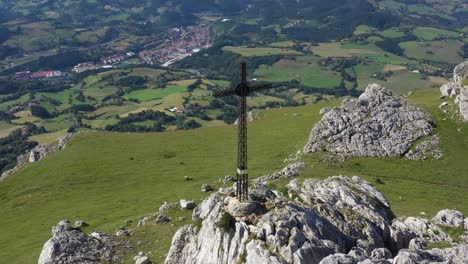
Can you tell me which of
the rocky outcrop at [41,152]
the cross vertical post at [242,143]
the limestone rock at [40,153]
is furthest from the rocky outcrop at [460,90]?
the limestone rock at [40,153]

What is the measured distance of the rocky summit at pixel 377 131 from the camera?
116 m

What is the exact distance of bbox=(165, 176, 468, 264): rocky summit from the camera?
147 feet

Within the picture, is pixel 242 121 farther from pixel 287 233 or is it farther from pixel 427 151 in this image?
pixel 427 151

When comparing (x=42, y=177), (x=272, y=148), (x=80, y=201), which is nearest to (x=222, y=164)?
(x=272, y=148)

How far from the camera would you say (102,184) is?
11906cm

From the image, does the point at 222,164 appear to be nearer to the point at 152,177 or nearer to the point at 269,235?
the point at 152,177

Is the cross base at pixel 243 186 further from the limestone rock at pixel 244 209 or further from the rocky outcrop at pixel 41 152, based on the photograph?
the rocky outcrop at pixel 41 152

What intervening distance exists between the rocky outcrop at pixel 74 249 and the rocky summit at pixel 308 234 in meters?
11.7

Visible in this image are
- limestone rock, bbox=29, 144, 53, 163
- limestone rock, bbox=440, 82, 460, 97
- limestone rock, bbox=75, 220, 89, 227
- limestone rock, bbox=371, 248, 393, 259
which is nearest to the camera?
limestone rock, bbox=371, 248, 393, 259

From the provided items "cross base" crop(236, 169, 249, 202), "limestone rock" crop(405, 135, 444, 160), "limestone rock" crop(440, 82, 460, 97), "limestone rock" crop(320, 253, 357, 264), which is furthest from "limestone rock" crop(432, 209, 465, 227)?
"limestone rock" crop(440, 82, 460, 97)

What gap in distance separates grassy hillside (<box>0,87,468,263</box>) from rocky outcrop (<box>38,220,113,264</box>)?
603cm

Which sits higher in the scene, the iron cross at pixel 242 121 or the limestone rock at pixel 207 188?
the iron cross at pixel 242 121

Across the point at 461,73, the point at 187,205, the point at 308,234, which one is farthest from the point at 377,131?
the point at 308,234

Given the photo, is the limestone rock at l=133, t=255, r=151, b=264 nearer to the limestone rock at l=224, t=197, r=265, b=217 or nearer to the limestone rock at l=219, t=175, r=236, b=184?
the limestone rock at l=224, t=197, r=265, b=217
